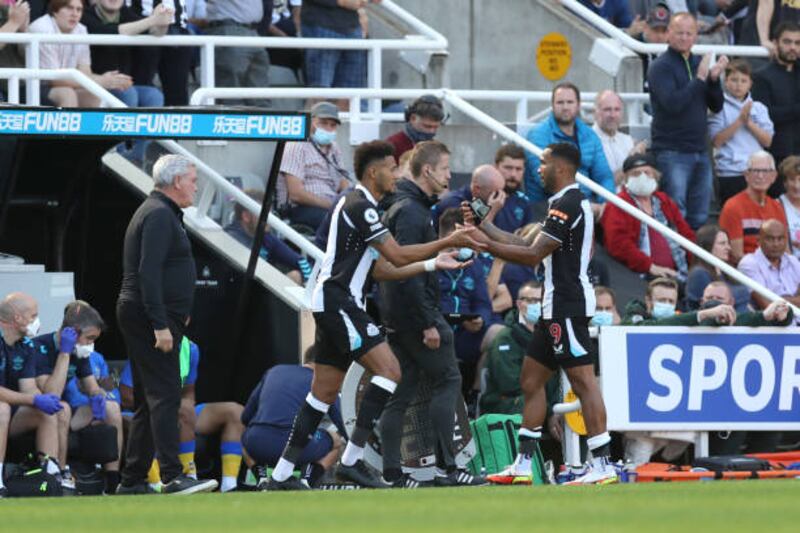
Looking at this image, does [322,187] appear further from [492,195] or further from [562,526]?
[562,526]

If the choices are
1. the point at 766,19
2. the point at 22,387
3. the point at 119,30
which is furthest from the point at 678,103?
the point at 22,387

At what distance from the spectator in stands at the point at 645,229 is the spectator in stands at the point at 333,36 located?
9.64ft

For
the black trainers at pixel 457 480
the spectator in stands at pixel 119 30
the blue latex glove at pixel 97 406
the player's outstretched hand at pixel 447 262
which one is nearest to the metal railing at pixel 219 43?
the spectator in stands at pixel 119 30

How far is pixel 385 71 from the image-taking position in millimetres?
21797

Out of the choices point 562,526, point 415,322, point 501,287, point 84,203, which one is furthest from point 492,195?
point 562,526

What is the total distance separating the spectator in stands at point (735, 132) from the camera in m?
20.4

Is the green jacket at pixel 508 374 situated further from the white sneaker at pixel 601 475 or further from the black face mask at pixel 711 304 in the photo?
the white sneaker at pixel 601 475

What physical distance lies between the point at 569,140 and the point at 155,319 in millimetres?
5885

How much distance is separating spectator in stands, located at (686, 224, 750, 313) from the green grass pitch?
4.95 meters

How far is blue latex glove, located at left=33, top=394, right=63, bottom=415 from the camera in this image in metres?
14.7

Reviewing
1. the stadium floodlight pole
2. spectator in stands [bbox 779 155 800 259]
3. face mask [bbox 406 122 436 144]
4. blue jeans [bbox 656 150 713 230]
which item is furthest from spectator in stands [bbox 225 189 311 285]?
spectator in stands [bbox 779 155 800 259]

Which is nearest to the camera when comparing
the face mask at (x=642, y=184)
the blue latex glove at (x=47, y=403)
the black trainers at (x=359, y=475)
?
the black trainers at (x=359, y=475)

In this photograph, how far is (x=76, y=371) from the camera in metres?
15.4

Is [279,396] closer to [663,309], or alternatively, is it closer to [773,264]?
[663,309]
